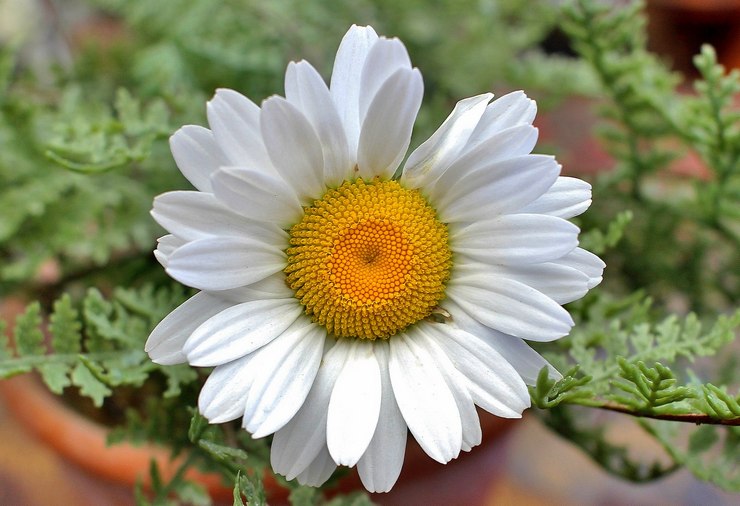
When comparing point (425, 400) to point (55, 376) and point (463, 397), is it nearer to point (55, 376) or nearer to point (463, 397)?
point (463, 397)

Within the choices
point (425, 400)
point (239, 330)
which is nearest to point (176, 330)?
point (239, 330)

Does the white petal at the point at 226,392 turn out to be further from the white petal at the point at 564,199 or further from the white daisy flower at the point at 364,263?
the white petal at the point at 564,199

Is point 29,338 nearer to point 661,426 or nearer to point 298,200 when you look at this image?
point 298,200

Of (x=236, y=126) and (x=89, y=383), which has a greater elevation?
(x=236, y=126)

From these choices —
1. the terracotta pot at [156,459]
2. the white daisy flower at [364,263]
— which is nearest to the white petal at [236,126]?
the white daisy flower at [364,263]

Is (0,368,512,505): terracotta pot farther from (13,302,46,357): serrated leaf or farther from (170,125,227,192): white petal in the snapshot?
(170,125,227,192): white petal
